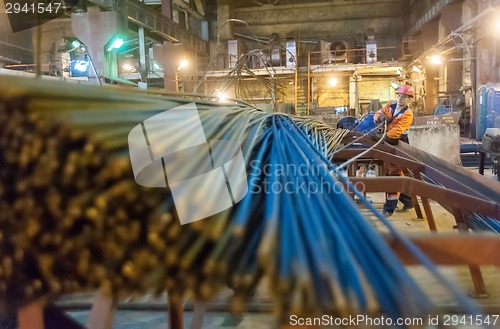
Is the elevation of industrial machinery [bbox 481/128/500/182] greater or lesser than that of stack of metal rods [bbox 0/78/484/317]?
lesser

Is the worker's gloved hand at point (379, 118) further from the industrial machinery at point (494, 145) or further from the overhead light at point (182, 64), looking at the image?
the overhead light at point (182, 64)

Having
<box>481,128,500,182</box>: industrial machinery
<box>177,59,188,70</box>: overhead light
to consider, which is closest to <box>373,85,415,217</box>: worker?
<box>481,128,500,182</box>: industrial machinery

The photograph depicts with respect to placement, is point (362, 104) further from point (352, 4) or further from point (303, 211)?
point (303, 211)

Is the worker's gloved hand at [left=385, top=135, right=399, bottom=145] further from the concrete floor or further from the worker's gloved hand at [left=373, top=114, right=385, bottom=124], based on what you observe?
the concrete floor

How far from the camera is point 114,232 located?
92 cm

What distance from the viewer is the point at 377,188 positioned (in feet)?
8.68

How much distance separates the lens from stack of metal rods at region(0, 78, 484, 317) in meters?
0.86

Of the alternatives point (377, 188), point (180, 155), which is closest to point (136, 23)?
point (377, 188)

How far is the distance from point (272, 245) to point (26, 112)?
606 mm

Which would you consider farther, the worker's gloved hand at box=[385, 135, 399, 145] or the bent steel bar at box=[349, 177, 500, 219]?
the worker's gloved hand at box=[385, 135, 399, 145]

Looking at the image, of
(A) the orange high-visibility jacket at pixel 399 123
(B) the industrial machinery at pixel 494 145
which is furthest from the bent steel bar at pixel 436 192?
(B) the industrial machinery at pixel 494 145

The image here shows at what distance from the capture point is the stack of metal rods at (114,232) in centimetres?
86

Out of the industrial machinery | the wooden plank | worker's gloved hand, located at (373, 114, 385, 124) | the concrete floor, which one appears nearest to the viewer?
the wooden plank

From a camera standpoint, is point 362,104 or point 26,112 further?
point 362,104
